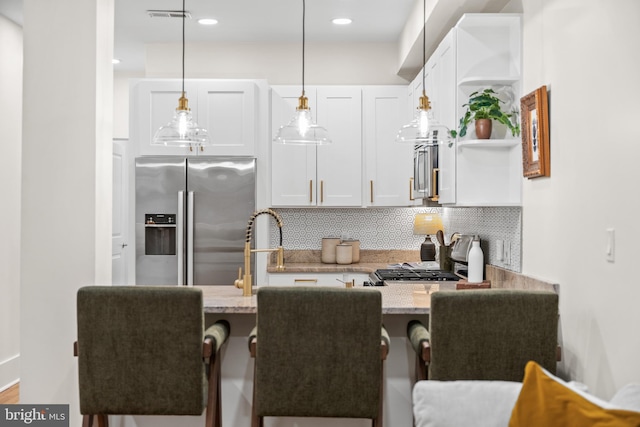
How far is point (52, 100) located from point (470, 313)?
7.23 feet

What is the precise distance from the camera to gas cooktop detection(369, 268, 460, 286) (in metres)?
4.11

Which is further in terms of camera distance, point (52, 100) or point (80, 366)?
point (52, 100)

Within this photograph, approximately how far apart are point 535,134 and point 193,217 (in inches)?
107

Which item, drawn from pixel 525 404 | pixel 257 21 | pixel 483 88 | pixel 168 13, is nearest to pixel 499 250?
pixel 483 88

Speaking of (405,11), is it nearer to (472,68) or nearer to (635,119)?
(472,68)

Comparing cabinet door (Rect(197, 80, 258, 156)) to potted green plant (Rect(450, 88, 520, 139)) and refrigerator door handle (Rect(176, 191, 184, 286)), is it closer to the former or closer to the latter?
refrigerator door handle (Rect(176, 191, 184, 286))

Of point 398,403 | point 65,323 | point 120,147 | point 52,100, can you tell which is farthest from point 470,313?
point 120,147

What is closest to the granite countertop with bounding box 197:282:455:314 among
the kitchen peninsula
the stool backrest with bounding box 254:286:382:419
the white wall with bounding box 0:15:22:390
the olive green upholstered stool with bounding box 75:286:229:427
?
the kitchen peninsula

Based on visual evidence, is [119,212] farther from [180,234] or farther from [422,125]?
[422,125]

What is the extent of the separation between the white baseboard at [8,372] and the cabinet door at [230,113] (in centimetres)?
236

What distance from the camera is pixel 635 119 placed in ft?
6.62

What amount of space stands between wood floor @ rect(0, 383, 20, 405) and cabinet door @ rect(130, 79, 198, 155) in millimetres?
2027

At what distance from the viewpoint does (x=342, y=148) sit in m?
5.14

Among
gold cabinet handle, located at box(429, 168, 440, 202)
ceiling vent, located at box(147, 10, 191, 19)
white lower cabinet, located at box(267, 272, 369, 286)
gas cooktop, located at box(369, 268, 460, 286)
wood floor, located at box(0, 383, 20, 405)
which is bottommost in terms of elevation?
wood floor, located at box(0, 383, 20, 405)
